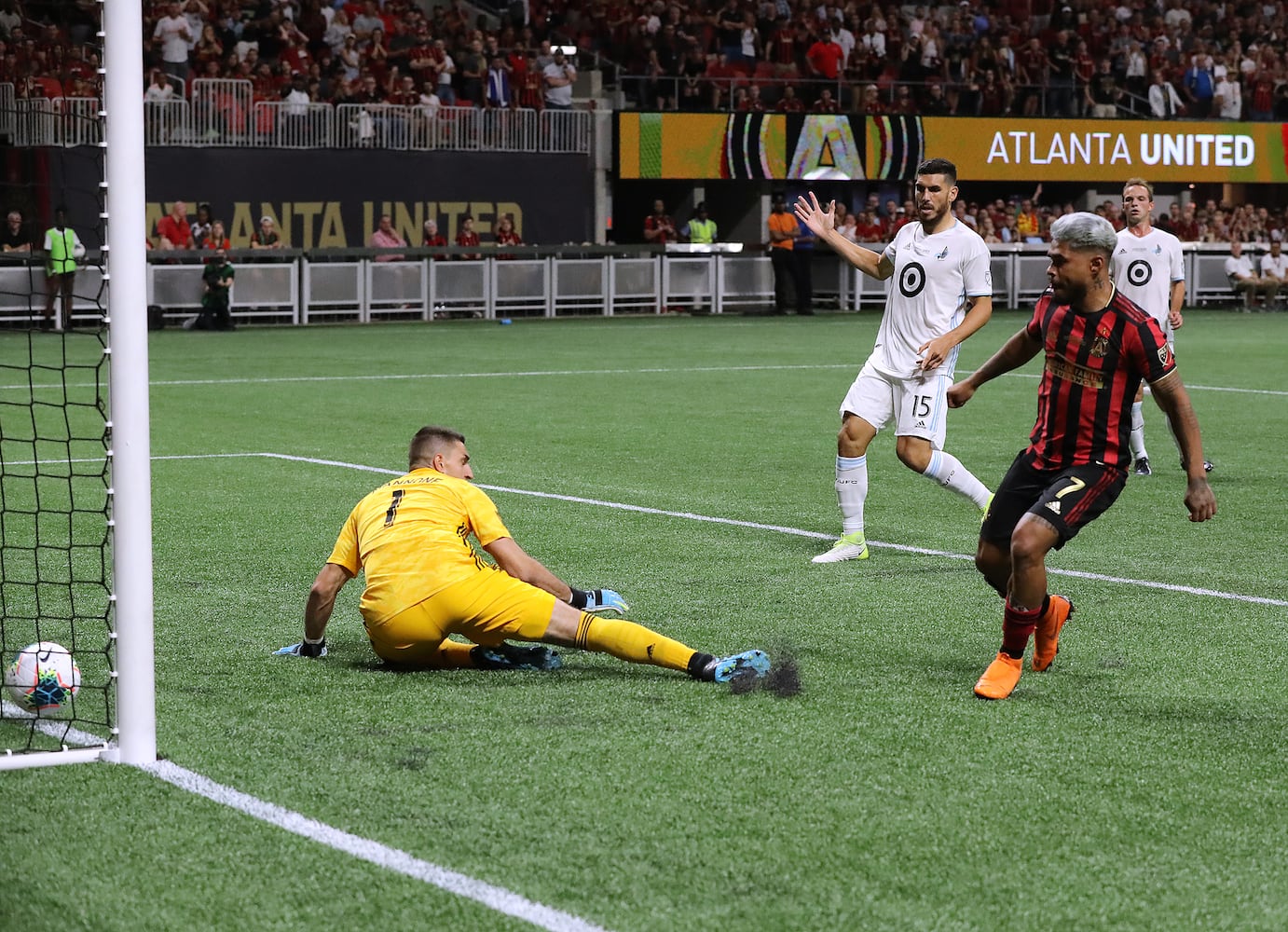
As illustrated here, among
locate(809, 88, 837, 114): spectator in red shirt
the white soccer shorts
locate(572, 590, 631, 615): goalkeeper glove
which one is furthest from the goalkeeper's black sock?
locate(809, 88, 837, 114): spectator in red shirt

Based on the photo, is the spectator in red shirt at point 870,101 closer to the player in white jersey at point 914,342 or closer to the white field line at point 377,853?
the player in white jersey at point 914,342

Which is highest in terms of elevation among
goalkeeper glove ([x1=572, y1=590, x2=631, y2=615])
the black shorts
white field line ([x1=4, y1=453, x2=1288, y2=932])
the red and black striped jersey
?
the red and black striped jersey

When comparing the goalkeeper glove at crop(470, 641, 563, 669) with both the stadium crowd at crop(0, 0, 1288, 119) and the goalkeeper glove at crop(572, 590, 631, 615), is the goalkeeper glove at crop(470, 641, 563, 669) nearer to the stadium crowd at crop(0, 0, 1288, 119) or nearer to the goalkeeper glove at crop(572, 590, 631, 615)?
the goalkeeper glove at crop(572, 590, 631, 615)

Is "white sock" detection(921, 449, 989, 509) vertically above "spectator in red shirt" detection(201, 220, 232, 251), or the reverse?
"spectator in red shirt" detection(201, 220, 232, 251)

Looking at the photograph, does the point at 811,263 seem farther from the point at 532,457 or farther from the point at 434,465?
the point at 434,465

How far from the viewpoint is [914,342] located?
30.7ft

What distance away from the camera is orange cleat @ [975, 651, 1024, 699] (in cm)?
604

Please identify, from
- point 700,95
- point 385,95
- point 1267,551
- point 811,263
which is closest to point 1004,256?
point 811,263

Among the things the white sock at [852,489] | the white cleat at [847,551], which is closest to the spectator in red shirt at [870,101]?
the white sock at [852,489]

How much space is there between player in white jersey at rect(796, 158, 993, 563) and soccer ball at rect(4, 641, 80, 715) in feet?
14.2

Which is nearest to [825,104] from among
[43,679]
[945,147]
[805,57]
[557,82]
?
[805,57]

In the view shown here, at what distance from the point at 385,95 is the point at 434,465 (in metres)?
26.1

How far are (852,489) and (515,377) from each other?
1160 centimetres

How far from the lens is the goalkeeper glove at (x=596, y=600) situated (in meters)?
7.05
